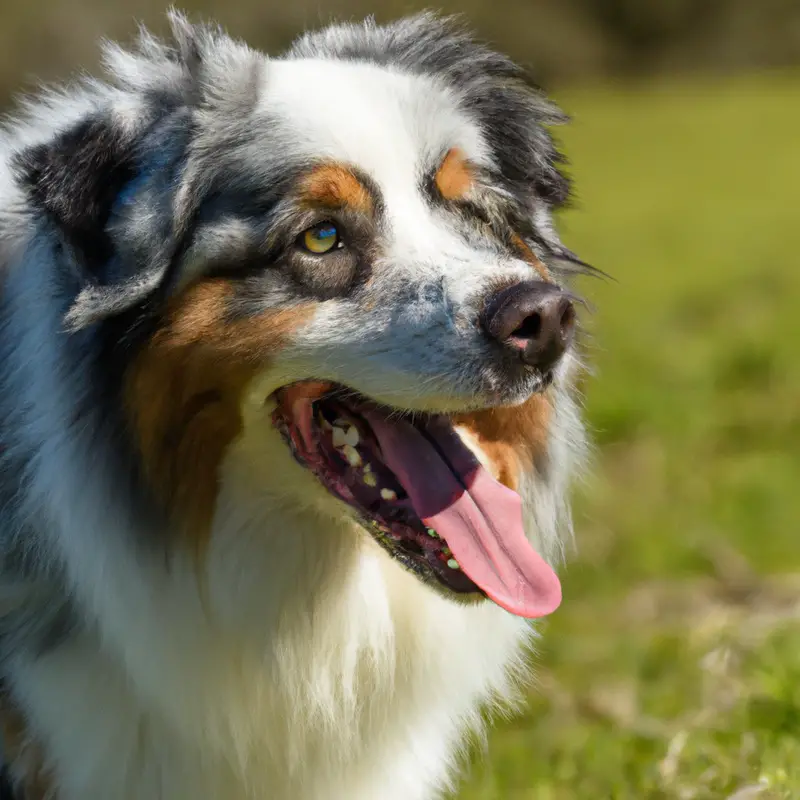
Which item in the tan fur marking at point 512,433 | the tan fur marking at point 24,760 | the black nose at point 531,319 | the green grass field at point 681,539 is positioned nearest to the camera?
the black nose at point 531,319

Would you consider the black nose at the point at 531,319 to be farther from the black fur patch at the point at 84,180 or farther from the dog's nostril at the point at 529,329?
the black fur patch at the point at 84,180

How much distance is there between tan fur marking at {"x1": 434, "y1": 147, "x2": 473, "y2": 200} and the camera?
3.26m

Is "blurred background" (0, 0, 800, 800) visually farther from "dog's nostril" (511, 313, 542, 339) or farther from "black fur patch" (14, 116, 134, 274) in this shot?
"black fur patch" (14, 116, 134, 274)

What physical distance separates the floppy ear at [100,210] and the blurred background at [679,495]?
1187 millimetres

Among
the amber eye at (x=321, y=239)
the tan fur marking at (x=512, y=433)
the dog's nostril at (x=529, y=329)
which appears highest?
the amber eye at (x=321, y=239)

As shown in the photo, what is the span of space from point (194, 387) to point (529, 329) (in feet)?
2.72

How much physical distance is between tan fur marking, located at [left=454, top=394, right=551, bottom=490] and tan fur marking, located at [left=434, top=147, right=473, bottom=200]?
1.90 ft

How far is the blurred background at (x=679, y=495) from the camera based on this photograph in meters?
4.05

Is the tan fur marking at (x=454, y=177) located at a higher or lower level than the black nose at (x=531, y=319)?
higher

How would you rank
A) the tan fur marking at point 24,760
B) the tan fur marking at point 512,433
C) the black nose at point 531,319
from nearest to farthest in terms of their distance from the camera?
the black nose at point 531,319, the tan fur marking at point 24,760, the tan fur marking at point 512,433

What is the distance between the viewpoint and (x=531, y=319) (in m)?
2.90

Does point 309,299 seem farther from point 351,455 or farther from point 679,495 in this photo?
point 679,495

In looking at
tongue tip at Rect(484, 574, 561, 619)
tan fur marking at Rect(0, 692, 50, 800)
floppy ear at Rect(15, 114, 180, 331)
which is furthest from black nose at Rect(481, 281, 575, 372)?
tan fur marking at Rect(0, 692, 50, 800)

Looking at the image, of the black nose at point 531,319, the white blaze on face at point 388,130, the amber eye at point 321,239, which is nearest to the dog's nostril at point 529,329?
A: the black nose at point 531,319
